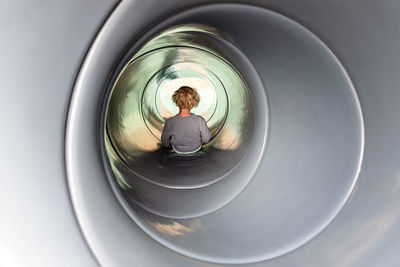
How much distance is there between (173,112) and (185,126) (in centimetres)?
244

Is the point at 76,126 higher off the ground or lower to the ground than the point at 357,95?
lower

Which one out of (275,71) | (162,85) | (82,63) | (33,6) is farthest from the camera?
(162,85)

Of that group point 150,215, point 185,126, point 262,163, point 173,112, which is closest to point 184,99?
point 185,126

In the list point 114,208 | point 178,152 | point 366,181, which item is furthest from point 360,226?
point 178,152

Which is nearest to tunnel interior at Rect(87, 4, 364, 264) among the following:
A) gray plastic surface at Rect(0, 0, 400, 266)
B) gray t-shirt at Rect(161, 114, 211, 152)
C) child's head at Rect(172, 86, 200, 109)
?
gray plastic surface at Rect(0, 0, 400, 266)

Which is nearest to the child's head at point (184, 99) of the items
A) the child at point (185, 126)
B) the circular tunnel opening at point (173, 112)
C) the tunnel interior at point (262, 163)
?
the child at point (185, 126)

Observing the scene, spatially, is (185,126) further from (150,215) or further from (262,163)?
(150,215)

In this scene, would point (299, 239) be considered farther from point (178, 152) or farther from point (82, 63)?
point (178, 152)

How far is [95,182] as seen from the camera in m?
0.98

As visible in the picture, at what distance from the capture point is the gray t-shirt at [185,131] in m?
3.00

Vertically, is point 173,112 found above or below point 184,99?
above

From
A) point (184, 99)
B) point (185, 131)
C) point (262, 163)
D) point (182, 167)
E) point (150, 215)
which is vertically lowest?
point (150, 215)

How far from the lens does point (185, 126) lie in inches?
118

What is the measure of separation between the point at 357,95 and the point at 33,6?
1.01 meters
